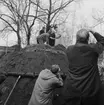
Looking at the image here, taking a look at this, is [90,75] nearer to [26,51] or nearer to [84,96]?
[84,96]

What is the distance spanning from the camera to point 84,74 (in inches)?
130

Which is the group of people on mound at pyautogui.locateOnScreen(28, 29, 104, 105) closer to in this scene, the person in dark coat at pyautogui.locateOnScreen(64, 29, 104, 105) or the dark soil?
the person in dark coat at pyautogui.locateOnScreen(64, 29, 104, 105)

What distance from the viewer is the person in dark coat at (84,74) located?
3230 millimetres

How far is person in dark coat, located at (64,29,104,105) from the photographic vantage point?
3.23 metres

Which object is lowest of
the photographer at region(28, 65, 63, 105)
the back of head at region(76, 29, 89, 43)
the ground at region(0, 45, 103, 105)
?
the ground at region(0, 45, 103, 105)

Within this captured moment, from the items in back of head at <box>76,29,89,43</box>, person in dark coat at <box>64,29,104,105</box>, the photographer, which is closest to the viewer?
person in dark coat at <box>64,29,104,105</box>

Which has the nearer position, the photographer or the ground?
the photographer

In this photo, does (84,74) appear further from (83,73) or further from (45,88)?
(45,88)

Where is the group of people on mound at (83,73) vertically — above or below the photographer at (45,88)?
above

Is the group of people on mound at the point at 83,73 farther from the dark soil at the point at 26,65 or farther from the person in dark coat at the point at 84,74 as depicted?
the dark soil at the point at 26,65

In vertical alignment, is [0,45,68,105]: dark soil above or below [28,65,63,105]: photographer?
below

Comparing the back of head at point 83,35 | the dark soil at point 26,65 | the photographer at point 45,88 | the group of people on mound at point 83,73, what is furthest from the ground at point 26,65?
the back of head at point 83,35

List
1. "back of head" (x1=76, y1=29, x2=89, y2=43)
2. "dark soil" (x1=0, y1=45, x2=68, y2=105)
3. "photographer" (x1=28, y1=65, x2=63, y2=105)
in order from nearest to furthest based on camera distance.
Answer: "back of head" (x1=76, y1=29, x2=89, y2=43) < "photographer" (x1=28, y1=65, x2=63, y2=105) < "dark soil" (x1=0, y1=45, x2=68, y2=105)

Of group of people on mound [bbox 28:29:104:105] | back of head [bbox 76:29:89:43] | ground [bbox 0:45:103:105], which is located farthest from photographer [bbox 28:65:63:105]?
back of head [bbox 76:29:89:43]
